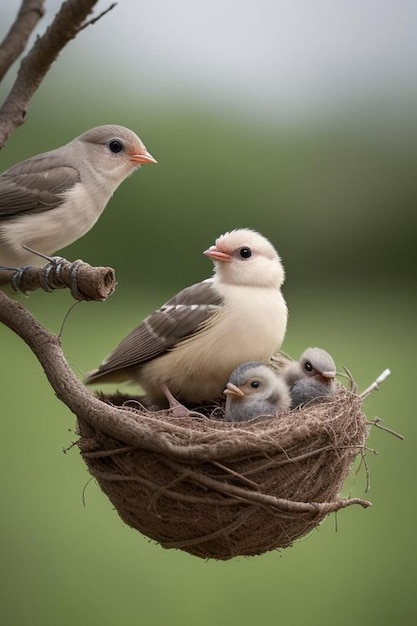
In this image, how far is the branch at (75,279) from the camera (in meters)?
1.34

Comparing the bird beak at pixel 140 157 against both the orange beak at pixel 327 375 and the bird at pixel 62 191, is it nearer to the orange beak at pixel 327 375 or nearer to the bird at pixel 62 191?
the bird at pixel 62 191

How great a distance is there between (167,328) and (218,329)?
0.35 ft

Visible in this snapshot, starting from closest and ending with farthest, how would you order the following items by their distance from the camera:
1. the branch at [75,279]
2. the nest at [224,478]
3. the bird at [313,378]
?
1. the branch at [75,279]
2. the nest at [224,478]
3. the bird at [313,378]

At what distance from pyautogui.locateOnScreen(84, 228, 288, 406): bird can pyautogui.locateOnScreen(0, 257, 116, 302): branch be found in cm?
43

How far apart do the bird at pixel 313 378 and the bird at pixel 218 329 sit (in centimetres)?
7

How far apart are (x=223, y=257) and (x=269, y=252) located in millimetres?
97

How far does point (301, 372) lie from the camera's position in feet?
6.17

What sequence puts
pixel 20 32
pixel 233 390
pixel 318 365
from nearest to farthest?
1. pixel 20 32
2. pixel 233 390
3. pixel 318 365

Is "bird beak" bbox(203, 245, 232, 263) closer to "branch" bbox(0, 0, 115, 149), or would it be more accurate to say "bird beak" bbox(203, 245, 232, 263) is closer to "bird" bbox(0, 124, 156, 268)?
"bird" bbox(0, 124, 156, 268)

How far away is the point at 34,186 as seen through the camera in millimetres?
1784

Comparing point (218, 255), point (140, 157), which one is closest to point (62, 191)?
point (140, 157)

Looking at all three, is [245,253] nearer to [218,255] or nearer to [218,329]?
[218,255]

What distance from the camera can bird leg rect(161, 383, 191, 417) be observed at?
1.80m

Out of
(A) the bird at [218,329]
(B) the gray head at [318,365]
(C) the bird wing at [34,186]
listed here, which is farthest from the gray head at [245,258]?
(C) the bird wing at [34,186]
